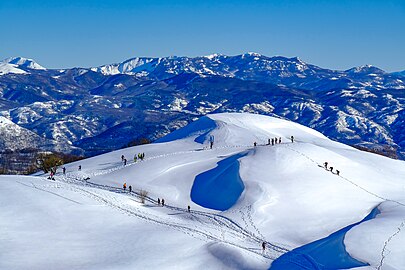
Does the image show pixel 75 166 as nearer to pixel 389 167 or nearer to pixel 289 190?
pixel 289 190

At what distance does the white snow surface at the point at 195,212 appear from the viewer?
1886 inches

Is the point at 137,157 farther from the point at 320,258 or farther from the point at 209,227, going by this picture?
the point at 320,258

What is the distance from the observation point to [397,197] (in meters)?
68.9

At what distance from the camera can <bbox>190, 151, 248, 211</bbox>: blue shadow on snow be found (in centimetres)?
6789

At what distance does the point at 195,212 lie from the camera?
214ft

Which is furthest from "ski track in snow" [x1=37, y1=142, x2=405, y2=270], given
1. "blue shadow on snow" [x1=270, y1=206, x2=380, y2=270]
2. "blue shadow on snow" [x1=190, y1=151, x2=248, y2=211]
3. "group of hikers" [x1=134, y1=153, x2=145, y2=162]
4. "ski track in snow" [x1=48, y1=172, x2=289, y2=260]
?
"group of hikers" [x1=134, y1=153, x2=145, y2=162]

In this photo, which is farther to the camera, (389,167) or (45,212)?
(389,167)

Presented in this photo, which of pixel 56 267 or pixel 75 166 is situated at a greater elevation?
pixel 75 166

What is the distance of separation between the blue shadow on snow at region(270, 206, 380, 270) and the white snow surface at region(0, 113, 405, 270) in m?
0.81

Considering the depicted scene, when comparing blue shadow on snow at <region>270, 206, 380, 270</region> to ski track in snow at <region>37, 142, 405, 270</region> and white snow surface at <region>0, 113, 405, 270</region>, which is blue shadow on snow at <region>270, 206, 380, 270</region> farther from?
ski track in snow at <region>37, 142, 405, 270</region>

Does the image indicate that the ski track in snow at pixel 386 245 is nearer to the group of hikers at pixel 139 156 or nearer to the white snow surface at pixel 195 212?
the white snow surface at pixel 195 212

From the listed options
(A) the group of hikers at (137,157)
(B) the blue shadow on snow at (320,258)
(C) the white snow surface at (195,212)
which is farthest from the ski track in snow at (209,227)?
(A) the group of hikers at (137,157)

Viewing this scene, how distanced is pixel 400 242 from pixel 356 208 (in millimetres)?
20287

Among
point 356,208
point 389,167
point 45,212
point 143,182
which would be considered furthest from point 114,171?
point 389,167
